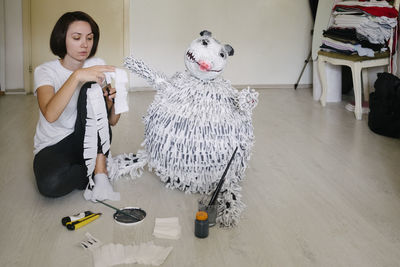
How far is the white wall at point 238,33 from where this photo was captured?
423 centimetres

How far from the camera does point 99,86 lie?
206 centimetres

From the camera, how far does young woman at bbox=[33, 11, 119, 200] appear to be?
6.29 feet

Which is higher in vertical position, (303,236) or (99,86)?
(99,86)

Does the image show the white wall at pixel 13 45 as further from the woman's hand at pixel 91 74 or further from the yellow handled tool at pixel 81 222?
the yellow handled tool at pixel 81 222

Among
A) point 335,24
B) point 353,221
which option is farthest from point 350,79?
point 353,221

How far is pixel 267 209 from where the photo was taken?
6.74ft

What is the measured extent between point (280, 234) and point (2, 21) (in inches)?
120

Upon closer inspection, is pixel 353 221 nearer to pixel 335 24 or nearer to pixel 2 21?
pixel 335 24

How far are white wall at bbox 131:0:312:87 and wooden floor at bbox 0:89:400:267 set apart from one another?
1416 mm

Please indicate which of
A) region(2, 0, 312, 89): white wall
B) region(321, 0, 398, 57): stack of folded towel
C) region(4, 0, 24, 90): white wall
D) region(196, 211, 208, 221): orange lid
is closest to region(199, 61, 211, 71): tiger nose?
region(196, 211, 208, 221): orange lid

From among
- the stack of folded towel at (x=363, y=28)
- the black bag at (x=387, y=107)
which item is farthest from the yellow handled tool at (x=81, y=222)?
the stack of folded towel at (x=363, y=28)

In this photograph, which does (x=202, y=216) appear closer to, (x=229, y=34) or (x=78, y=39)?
(x=78, y=39)

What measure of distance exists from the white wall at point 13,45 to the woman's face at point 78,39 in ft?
7.00

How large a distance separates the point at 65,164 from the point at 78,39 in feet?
1.77
